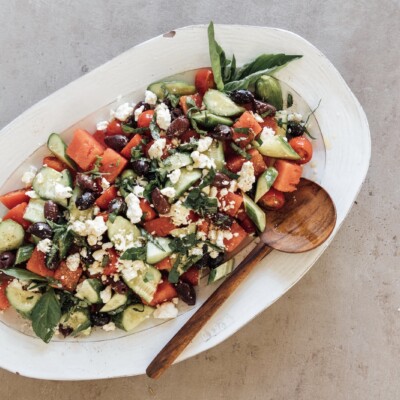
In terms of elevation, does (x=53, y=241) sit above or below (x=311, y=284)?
above

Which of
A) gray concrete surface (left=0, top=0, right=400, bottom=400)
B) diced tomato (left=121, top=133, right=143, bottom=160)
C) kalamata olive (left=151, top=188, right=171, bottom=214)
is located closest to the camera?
kalamata olive (left=151, top=188, right=171, bottom=214)

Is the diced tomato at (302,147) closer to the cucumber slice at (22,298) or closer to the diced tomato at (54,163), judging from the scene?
the diced tomato at (54,163)

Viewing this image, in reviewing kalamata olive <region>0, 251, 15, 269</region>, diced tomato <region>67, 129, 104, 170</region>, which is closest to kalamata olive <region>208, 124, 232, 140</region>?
diced tomato <region>67, 129, 104, 170</region>

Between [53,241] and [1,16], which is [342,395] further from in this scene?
[1,16]

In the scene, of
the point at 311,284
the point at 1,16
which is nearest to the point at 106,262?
the point at 311,284

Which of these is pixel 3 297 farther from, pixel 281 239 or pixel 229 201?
pixel 281 239

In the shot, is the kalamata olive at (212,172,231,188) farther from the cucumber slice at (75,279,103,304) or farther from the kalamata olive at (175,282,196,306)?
the cucumber slice at (75,279,103,304)

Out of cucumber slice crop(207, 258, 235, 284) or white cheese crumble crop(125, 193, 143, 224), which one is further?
cucumber slice crop(207, 258, 235, 284)

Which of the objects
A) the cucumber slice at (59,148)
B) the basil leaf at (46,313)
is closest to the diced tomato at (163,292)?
the basil leaf at (46,313)
